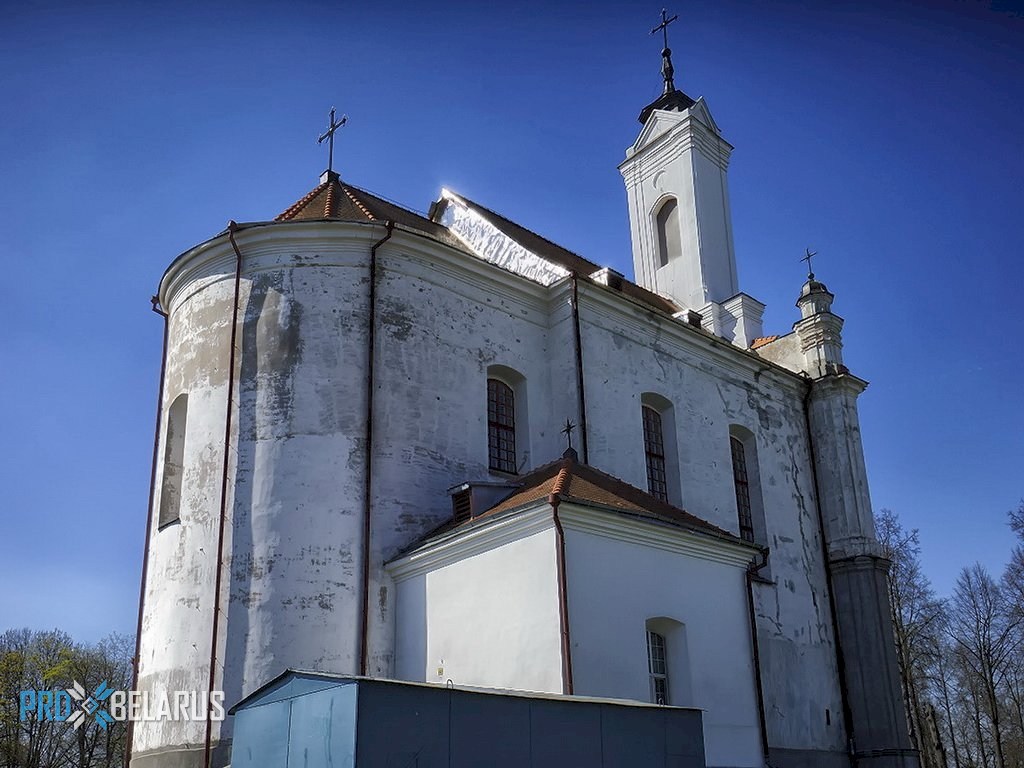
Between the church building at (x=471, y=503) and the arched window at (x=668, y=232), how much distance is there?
24.2ft

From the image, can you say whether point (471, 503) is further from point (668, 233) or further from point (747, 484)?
point (668, 233)

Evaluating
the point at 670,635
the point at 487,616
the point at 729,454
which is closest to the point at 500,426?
the point at 487,616

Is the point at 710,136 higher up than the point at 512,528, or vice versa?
the point at 710,136

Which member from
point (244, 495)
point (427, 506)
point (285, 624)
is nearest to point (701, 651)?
point (427, 506)

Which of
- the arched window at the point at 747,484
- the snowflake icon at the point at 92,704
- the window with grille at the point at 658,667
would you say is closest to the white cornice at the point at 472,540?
the window with grille at the point at 658,667

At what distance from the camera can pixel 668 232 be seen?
29.5m

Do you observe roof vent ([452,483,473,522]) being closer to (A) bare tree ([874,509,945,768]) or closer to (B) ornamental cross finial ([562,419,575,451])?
(B) ornamental cross finial ([562,419,575,451])

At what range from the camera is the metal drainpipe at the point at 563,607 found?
1224cm

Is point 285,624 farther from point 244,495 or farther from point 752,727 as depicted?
point 752,727

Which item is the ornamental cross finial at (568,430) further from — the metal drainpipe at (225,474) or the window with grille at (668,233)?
the window with grille at (668,233)

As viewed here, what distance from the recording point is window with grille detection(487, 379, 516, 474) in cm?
1736

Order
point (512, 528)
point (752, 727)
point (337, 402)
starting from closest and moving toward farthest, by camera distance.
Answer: point (512, 528)
point (752, 727)
point (337, 402)

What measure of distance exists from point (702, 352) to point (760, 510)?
12.1ft

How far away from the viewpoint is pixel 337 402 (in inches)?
616
